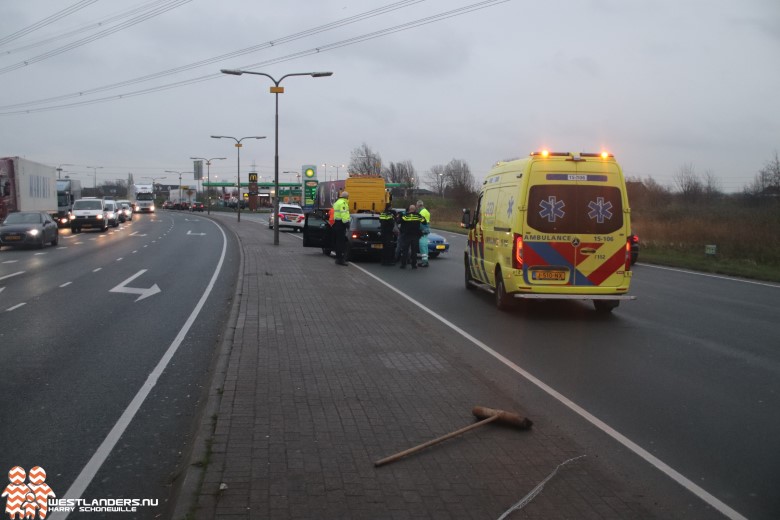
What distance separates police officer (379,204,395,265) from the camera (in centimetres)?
2225

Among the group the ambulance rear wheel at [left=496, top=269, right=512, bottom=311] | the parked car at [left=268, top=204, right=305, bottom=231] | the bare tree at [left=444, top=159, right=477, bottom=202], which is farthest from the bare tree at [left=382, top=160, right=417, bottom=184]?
the ambulance rear wheel at [left=496, top=269, right=512, bottom=311]

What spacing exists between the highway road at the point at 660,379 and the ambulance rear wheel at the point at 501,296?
9.6 inches

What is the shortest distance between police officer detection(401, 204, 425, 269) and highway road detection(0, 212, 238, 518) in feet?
18.5

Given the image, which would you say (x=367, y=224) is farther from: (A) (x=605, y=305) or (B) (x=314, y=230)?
(A) (x=605, y=305)

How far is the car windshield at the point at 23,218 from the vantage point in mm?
29359

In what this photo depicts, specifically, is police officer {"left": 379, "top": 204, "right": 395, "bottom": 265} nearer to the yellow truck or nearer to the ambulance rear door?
the ambulance rear door

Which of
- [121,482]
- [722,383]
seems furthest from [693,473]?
[121,482]

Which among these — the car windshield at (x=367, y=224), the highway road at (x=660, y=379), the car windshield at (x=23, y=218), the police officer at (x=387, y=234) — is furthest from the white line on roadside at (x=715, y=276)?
the car windshield at (x=23, y=218)

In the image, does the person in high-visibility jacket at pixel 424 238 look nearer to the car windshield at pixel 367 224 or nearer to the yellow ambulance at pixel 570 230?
the car windshield at pixel 367 224

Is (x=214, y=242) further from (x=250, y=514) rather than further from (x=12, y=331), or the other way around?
(x=250, y=514)

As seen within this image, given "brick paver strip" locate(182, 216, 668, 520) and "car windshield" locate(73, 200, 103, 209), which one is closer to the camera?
"brick paver strip" locate(182, 216, 668, 520)

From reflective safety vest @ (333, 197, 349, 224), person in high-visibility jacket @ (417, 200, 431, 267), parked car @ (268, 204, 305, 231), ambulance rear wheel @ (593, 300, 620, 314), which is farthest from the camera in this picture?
parked car @ (268, 204, 305, 231)

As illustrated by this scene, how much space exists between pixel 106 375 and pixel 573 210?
7741 millimetres

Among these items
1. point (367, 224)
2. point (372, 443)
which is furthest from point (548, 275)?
point (367, 224)
